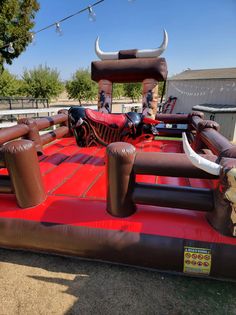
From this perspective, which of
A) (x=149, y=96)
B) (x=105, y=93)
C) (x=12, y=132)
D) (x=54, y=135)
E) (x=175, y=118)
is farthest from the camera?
(x=175, y=118)

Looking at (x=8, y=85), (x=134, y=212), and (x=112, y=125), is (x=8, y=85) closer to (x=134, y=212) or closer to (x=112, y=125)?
(x=112, y=125)

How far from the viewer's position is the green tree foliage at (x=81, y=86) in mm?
24453

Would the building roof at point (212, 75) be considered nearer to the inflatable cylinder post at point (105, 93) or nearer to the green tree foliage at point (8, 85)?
the inflatable cylinder post at point (105, 93)

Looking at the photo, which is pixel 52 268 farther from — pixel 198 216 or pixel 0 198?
pixel 198 216

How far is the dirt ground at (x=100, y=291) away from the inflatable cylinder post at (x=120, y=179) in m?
0.57

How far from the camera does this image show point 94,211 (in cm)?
209

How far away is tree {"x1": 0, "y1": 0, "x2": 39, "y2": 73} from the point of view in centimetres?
1148

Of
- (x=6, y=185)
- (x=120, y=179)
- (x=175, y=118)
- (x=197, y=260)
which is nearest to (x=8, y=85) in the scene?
(x=175, y=118)

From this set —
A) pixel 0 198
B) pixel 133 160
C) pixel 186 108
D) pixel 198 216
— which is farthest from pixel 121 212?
pixel 186 108

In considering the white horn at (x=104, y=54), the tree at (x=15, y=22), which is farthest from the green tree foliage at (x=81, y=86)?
the white horn at (x=104, y=54)

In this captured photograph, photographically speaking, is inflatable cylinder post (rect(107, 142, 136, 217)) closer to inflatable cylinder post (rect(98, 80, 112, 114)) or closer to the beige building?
inflatable cylinder post (rect(98, 80, 112, 114))

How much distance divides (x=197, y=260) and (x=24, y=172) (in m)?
1.70

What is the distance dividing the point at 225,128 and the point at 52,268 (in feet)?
25.7

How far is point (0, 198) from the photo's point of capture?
236 cm
